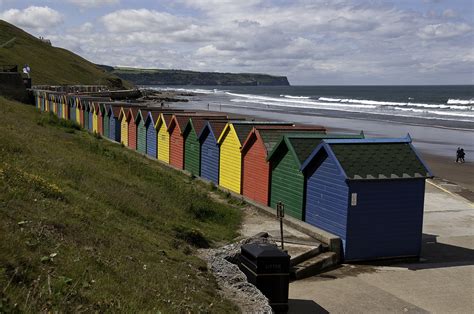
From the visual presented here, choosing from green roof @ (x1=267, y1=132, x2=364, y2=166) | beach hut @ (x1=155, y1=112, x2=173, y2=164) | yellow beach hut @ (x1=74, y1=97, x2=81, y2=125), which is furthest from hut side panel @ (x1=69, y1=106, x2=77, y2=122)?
A: green roof @ (x1=267, y1=132, x2=364, y2=166)

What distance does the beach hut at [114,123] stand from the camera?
110ft

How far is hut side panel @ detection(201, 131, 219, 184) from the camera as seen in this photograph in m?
20.8

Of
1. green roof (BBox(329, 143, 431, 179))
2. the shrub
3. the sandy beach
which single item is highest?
green roof (BBox(329, 143, 431, 179))

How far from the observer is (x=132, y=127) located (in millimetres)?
30953

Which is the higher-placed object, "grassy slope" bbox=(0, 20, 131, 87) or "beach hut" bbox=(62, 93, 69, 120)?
"grassy slope" bbox=(0, 20, 131, 87)

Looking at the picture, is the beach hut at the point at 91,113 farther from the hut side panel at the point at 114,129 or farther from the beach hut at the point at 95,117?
the hut side panel at the point at 114,129

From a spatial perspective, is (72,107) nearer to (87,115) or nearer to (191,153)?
(87,115)

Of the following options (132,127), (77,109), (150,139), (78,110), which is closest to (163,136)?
(150,139)

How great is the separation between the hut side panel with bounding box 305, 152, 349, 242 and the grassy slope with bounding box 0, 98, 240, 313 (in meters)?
2.22

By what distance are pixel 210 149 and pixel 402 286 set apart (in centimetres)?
1120

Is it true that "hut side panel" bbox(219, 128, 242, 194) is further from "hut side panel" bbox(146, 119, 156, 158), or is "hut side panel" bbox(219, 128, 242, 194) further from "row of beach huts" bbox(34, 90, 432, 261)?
"hut side panel" bbox(146, 119, 156, 158)

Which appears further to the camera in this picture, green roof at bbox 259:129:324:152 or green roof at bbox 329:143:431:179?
green roof at bbox 259:129:324:152

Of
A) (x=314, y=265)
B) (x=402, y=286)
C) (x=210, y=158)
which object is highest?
(x=210, y=158)

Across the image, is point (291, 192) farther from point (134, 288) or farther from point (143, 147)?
point (143, 147)
